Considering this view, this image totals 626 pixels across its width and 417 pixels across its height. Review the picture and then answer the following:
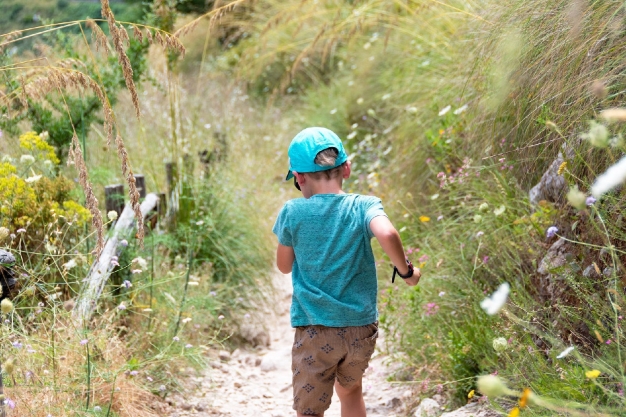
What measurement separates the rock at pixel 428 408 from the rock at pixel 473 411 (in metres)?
0.12

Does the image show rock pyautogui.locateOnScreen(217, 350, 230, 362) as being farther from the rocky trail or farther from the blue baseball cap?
the blue baseball cap

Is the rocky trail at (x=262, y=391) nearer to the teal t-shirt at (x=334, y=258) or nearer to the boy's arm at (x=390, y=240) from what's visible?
the teal t-shirt at (x=334, y=258)

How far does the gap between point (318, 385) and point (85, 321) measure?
1023 mm

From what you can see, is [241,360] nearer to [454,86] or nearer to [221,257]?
[221,257]

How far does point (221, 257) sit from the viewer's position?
4926 millimetres

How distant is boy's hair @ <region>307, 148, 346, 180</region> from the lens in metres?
2.81

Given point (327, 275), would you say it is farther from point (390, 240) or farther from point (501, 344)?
point (501, 344)

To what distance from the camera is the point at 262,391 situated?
4230 mm

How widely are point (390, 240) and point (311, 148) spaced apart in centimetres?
48

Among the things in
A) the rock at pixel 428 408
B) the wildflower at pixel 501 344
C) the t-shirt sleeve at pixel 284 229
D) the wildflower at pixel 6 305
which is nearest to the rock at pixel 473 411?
the rock at pixel 428 408

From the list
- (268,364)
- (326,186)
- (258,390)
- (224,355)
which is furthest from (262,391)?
(326,186)

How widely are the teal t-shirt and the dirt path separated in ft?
3.46

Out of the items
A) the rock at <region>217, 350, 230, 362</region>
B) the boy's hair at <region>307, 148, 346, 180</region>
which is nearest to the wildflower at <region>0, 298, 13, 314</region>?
the boy's hair at <region>307, 148, 346, 180</region>

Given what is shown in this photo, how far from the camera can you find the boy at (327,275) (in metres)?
2.79
